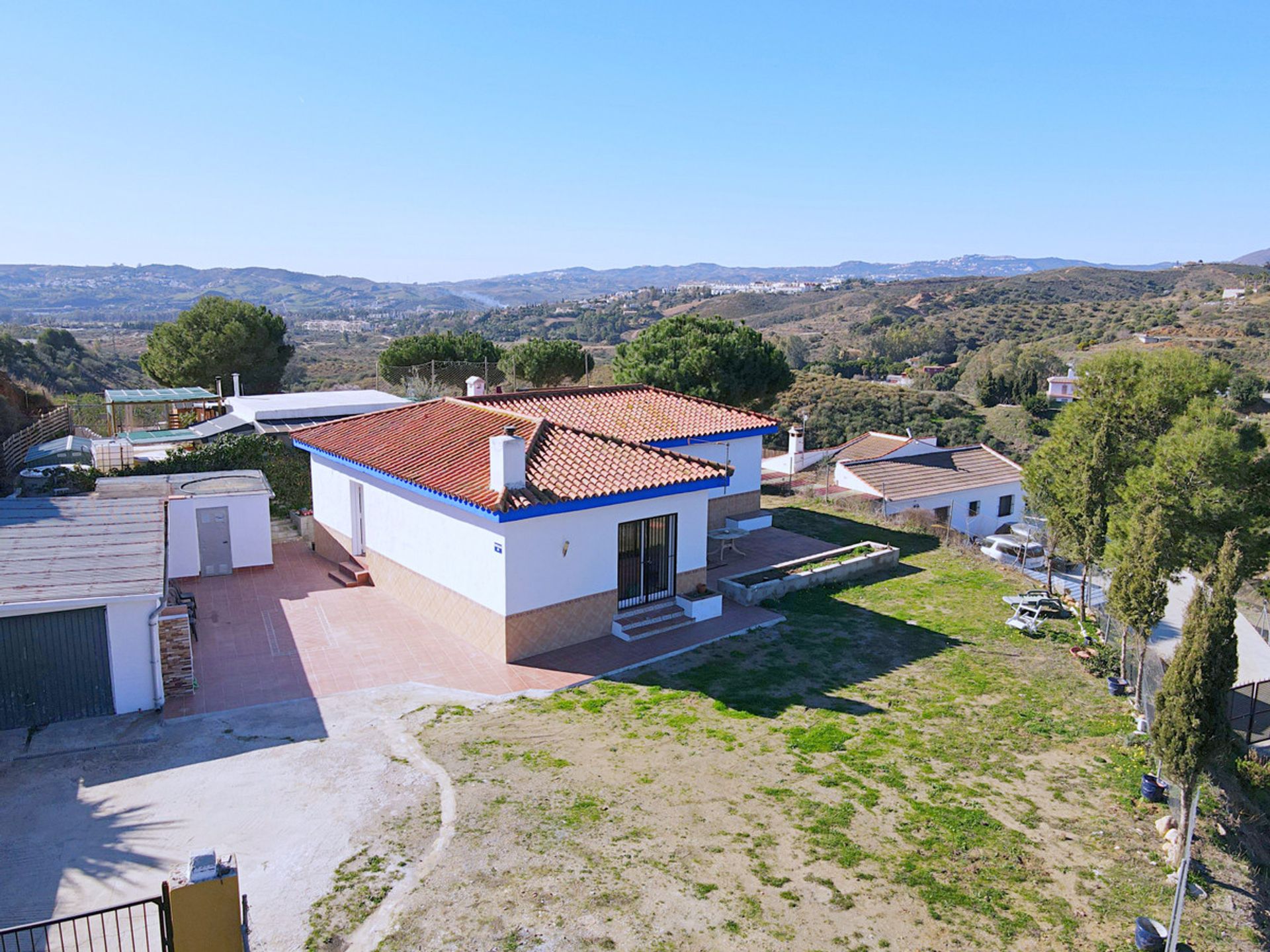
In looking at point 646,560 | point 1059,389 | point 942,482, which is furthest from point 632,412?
point 1059,389

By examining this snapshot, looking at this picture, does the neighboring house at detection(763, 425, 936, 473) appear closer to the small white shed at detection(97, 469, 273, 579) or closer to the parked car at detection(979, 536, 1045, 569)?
the parked car at detection(979, 536, 1045, 569)

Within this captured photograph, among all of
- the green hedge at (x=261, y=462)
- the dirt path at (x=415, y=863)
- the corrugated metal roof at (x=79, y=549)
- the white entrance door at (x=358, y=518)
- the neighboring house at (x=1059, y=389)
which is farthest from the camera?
the neighboring house at (x=1059, y=389)

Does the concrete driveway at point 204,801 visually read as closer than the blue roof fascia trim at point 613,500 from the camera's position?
Yes

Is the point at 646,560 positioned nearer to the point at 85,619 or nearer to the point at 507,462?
the point at 507,462

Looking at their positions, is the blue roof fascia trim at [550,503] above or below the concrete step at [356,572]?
above

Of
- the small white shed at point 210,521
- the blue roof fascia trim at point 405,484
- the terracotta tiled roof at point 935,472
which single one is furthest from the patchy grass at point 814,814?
the terracotta tiled roof at point 935,472

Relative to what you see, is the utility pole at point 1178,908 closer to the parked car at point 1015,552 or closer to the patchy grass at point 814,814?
the patchy grass at point 814,814

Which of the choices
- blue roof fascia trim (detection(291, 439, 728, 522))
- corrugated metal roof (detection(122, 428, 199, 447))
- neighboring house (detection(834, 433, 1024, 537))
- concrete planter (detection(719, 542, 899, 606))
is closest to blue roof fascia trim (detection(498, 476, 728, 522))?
blue roof fascia trim (detection(291, 439, 728, 522))
